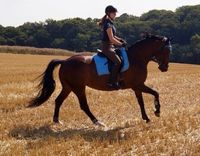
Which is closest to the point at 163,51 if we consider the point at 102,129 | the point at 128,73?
the point at 128,73

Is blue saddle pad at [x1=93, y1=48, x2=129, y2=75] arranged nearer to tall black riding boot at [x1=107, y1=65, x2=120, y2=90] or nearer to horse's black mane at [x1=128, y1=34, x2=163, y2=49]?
tall black riding boot at [x1=107, y1=65, x2=120, y2=90]

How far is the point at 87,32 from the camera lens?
276ft

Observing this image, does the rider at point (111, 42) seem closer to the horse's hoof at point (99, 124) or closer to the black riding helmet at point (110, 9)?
the black riding helmet at point (110, 9)

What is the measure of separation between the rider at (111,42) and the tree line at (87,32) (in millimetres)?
62822

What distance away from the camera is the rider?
1028 centimetres

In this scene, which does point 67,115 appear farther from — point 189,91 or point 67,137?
point 189,91

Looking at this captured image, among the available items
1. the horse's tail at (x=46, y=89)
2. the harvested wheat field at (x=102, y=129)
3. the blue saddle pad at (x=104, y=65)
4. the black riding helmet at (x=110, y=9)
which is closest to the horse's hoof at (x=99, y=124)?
the harvested wheat field at (x=102, y=129)

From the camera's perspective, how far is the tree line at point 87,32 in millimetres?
78375

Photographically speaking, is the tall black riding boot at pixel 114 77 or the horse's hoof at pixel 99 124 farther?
the tall black riding boot at pixel 114 77

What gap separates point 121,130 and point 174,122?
4.35 ft

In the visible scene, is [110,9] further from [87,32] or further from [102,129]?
[87,32]

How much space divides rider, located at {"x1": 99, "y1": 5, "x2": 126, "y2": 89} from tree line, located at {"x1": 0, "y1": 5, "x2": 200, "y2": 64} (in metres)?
62.8

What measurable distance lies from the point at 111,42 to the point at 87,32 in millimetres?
74116

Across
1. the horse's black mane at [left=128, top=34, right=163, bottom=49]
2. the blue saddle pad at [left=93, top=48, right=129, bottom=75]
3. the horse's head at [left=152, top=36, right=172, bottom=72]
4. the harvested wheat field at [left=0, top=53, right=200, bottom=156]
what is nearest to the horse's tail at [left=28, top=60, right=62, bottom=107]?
the harvested wheat field at [left=0, top=53, right=200, bottom=156]
